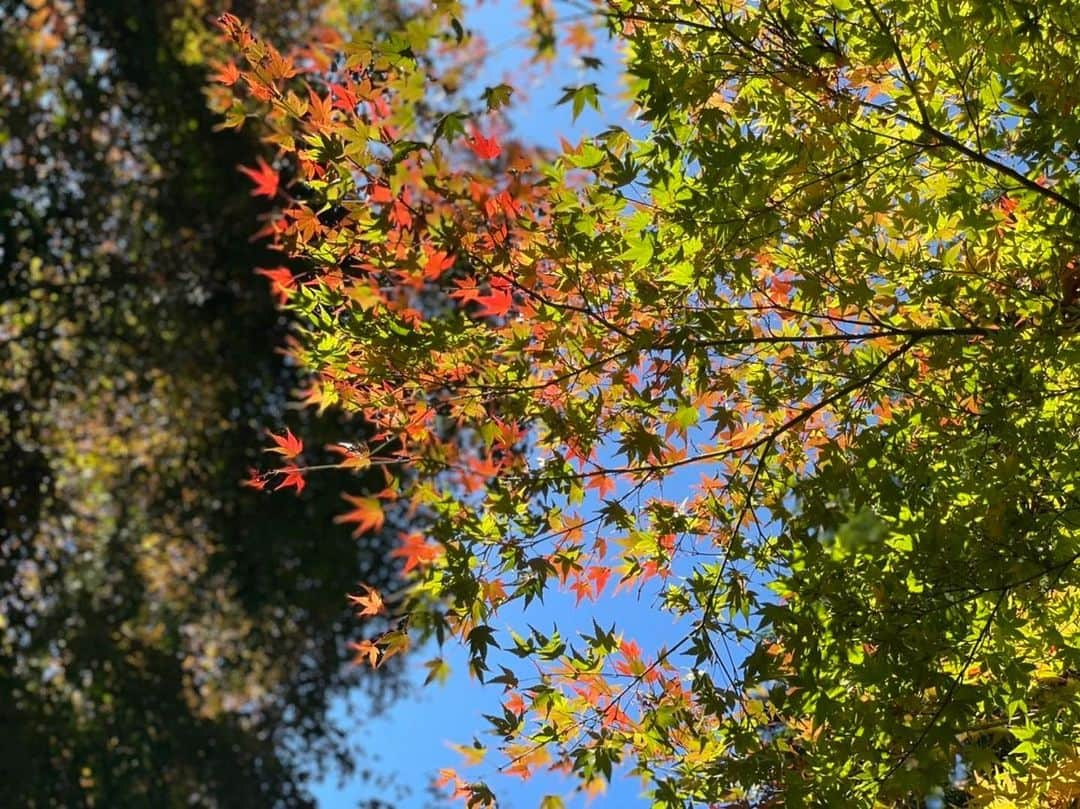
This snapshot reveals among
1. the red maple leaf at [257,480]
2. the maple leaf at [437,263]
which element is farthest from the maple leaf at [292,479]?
the maple leaf at [437,263]

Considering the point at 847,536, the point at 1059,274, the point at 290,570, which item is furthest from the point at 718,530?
the point at 290,570

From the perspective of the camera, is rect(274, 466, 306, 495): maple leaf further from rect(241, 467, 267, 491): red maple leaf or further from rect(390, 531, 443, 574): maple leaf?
rect(390, 531, 443, 574): maple leaf

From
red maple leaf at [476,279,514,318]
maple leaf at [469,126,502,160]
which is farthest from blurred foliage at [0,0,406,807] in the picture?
maple leaf at [469,126,502,160]

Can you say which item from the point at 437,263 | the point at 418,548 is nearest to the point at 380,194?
the point at 437,263

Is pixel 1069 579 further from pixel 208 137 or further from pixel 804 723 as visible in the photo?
pixel 208 137

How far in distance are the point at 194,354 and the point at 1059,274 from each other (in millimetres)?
8799

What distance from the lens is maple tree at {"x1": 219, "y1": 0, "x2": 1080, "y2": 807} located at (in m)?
2.52

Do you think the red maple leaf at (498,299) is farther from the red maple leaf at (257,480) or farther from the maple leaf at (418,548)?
the red maple leaf at (257,480)

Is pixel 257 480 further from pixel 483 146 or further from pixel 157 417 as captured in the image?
pixel 157 417

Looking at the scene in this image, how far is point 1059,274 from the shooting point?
2643mm

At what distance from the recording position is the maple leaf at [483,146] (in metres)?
2.42

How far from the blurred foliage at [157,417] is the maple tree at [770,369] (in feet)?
21.9

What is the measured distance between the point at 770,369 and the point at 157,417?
8245mm

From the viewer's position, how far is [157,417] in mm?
9773
